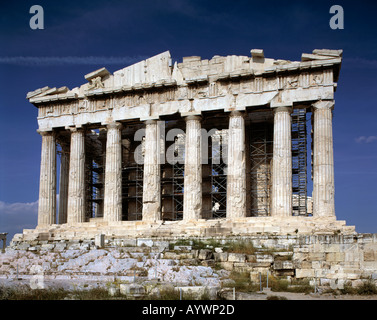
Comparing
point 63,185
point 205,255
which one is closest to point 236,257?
point 205,255

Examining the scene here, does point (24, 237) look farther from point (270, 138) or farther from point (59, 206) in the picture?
point (270, 138)

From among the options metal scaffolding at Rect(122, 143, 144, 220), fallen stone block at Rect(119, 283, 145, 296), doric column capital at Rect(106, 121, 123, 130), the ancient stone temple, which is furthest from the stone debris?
metal scaffolding at Rect(122, 143, 144, 220)

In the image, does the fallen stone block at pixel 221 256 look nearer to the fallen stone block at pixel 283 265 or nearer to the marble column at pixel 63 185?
the fallen stone block at pixel 283 265

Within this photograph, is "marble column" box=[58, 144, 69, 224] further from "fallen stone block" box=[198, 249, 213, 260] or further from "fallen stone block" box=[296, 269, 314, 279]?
"fallen stone block" box=[296, 269, 314, 279]

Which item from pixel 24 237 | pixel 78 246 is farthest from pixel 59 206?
pixel 78 246

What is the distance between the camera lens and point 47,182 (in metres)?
30.2

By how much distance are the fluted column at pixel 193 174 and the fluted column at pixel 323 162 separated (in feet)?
21.0

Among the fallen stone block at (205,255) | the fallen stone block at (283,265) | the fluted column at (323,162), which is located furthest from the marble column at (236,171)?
the fallen stone block at (283,265)

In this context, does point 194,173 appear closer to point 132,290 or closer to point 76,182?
point 76,182

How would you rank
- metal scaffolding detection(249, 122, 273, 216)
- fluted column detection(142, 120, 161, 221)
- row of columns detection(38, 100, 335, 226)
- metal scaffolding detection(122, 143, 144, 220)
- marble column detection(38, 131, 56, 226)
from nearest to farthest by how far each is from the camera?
1. row of columns detection(38, 100, 335, 226)
2. fluted column detection(142, 120, 161, 221)
3. metal scaffolding detection(249, 122, 273, 216)
4. marble column detection(38, 131, 56, 226)
5. metal scaffolding detection(122, 143, 144, 220)

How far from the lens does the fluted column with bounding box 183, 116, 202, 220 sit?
26688 mm

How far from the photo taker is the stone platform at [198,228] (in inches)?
907
